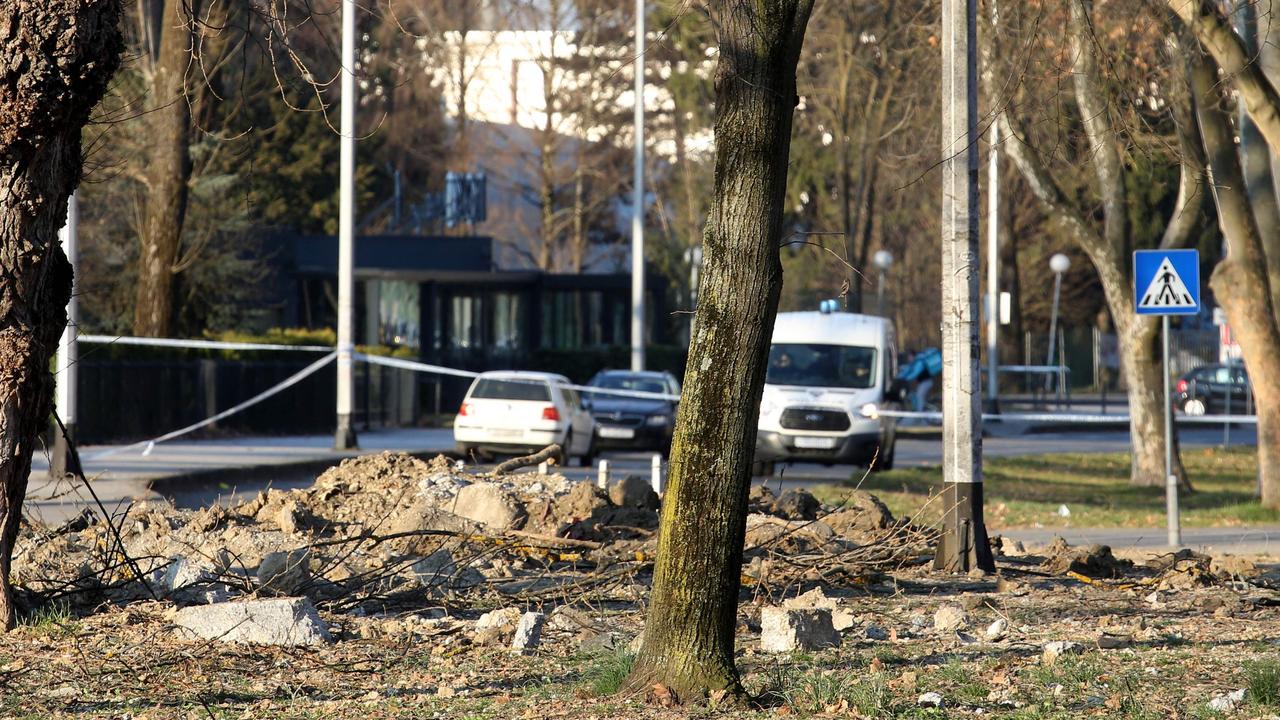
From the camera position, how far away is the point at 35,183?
25.6ft

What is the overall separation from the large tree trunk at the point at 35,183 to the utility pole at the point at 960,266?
5923mm

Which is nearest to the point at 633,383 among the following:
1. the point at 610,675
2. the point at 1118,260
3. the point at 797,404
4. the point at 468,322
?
the point at 797,404

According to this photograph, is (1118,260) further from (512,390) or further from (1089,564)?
(1089,564)

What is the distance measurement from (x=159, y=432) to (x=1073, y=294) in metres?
48.3

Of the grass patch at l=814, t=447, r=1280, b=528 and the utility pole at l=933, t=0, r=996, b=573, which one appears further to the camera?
the grass patch at l=814, t=447, r=1280, b=528

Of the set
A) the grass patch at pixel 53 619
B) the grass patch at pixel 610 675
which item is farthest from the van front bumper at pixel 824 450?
the grass patch at pixel 610 675

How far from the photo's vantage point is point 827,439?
22656 millimetres

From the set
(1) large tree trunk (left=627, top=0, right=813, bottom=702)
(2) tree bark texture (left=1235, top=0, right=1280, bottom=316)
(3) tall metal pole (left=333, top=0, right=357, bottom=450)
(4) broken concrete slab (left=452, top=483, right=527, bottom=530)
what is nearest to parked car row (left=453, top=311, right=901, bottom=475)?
(3) tall metal pole (left=333, top=0, right=357, bottom=450)

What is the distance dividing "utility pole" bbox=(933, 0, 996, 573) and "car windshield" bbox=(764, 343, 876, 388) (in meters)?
12.2

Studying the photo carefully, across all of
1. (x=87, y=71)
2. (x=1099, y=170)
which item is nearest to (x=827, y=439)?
(x=1099, y=170)

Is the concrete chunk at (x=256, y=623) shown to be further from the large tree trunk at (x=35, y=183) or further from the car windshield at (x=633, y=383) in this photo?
the car windshield at (x=633, y=383)

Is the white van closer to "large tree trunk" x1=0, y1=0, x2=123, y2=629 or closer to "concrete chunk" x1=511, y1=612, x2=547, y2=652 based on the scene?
"concrete chunk" x1=511, y1=612, x2=547, y2=652

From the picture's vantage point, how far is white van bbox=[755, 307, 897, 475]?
22672 millimetres

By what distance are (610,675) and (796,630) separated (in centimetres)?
152
